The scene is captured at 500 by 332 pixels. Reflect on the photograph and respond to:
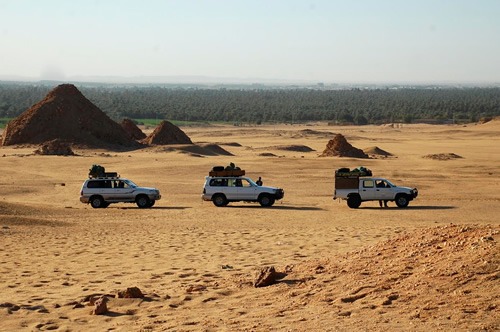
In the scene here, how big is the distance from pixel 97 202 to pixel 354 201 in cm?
1011

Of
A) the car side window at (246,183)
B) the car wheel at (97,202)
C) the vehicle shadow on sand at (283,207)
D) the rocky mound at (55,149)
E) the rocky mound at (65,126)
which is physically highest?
the rocky mound at (65,126)

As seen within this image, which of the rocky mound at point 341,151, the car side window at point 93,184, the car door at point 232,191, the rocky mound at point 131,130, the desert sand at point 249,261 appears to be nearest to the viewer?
the desert sand at point 249,261

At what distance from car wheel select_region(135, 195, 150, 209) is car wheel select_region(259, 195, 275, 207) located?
4.44 metres

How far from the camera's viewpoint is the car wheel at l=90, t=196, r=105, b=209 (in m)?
32.8

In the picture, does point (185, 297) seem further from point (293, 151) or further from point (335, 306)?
point (293, 151)

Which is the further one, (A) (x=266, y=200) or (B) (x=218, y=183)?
(B) (x=218, y=183)

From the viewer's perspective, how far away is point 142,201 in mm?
32750

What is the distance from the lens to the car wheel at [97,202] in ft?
108

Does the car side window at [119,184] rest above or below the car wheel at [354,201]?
above

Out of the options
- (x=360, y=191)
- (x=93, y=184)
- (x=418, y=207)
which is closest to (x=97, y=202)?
(x=93, y=184)

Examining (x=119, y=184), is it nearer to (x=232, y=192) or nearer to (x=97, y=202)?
(x=97, y=202)

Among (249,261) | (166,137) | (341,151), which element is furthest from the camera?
(166,137)

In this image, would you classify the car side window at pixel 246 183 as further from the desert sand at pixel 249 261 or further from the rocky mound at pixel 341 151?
the rocky mound at pixel 341 151

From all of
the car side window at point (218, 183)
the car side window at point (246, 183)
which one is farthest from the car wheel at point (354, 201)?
the car side window at point (218, 183)
